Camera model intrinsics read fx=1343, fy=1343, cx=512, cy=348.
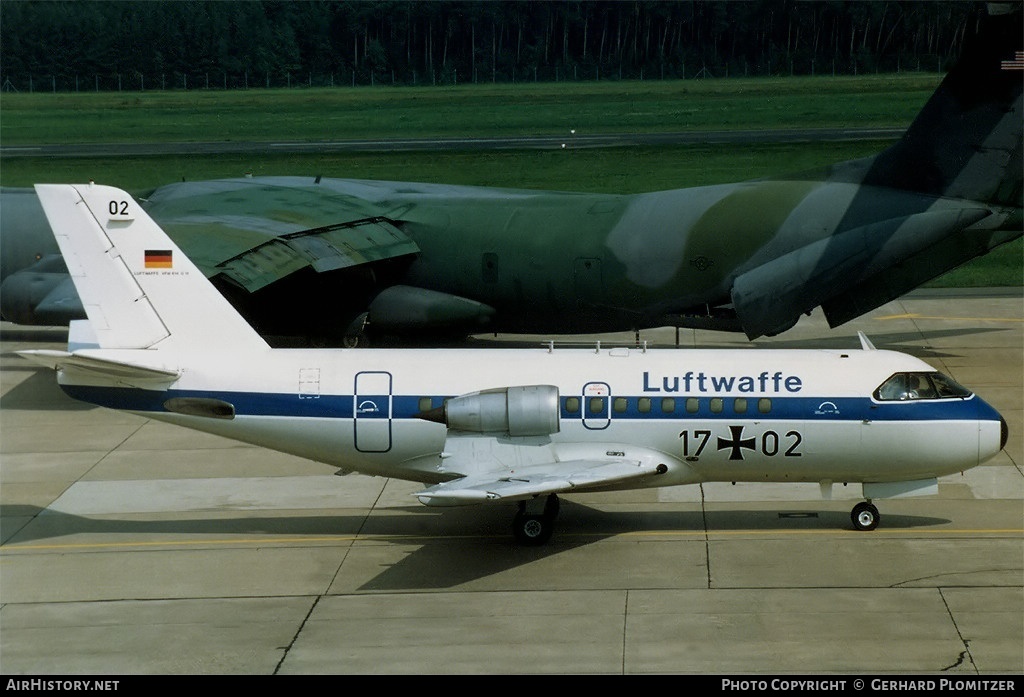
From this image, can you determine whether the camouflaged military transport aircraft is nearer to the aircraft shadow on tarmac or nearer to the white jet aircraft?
the white jet aircraft

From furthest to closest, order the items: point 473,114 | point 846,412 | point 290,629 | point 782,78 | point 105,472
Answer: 1. point 473,114
2. point 782,78
3. point 105,472
4. point 846,412
5. point 290,629

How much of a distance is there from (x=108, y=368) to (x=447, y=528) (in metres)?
5.87

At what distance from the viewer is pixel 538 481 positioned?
19312 millimetres

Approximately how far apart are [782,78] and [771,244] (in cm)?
2346

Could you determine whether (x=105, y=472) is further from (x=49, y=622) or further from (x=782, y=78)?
(x=782, y=78)

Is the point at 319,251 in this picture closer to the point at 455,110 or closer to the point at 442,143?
the point at 455,110

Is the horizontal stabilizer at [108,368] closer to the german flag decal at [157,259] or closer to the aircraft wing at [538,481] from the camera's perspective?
the german flag decal at [157,259]

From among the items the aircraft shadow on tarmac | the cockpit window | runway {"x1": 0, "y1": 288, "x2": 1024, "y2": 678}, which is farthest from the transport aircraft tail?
the aircraft shadow on tarmac

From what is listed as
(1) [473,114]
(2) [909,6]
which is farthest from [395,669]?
(1) [473,114]

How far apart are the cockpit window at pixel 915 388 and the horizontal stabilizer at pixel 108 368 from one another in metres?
10.9

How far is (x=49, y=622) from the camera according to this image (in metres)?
18.2

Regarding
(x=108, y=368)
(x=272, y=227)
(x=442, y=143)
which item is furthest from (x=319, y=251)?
(x=442, y=143)

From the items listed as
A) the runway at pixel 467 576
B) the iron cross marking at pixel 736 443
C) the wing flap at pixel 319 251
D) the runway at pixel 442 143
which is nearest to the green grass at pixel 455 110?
the runway at pixel 442 143

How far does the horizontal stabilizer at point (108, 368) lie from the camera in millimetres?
20000
